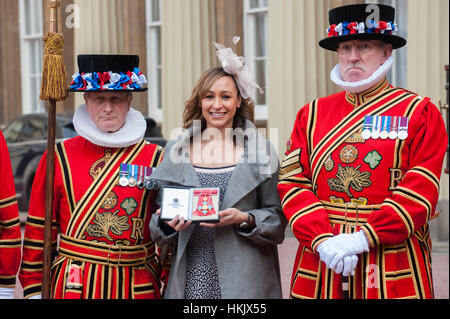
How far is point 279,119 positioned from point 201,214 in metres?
6.51

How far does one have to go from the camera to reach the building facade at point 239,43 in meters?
8.55

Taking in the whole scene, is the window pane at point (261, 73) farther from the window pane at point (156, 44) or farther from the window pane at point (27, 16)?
the window pane at point (27, 16)

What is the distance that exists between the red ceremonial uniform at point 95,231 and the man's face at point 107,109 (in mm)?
127

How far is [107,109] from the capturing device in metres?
3.78

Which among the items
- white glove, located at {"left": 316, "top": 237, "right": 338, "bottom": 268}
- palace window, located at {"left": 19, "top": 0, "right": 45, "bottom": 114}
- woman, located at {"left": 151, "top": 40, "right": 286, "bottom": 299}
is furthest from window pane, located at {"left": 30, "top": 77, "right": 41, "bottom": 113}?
white glove, located at {"left": 316, "top": 237, "right": 338, "bottom": 268}

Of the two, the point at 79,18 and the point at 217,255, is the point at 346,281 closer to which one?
the point at 217,255

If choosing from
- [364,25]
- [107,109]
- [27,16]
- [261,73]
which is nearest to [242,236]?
[107,109]

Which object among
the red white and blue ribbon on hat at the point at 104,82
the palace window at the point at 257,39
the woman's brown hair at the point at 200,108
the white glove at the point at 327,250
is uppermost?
the palace window at the point at 257,39

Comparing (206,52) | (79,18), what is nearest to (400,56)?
(206,52)

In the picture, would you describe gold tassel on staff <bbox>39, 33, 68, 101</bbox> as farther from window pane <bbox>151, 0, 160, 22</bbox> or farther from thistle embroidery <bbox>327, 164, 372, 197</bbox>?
window pane <bbox>151, 0, 160, 22</bbox>

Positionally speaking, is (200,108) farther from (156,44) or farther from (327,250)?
(156,44)

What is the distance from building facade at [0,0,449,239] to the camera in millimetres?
8555

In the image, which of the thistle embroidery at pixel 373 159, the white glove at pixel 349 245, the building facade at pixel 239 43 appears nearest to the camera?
the white glove at pixel 349 245

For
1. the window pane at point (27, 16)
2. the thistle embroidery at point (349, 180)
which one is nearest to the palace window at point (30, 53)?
the window pane at point (27, 16)
